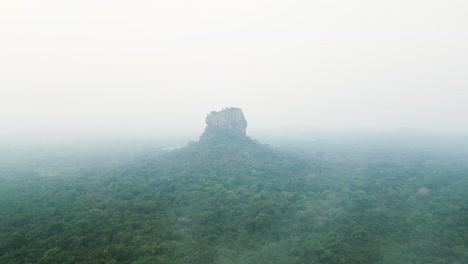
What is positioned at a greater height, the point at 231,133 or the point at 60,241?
the point at 231,133

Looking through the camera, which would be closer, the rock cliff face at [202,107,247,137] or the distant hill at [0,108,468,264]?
the distant hill at [0,108,468,264]

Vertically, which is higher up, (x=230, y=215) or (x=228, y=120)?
(x=228, y=120)

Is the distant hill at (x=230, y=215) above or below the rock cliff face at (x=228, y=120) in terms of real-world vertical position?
below

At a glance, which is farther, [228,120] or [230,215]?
[228,120]

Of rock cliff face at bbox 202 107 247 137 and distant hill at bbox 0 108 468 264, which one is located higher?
rock cliff face at bbox 202 107 247 137

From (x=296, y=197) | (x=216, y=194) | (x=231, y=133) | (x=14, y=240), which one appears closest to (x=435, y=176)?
(x=296, y=197)

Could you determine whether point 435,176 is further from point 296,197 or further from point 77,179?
point 77,179

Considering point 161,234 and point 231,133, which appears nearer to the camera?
point 161,234

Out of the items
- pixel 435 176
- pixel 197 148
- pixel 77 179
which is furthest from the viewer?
pixel 197 148
